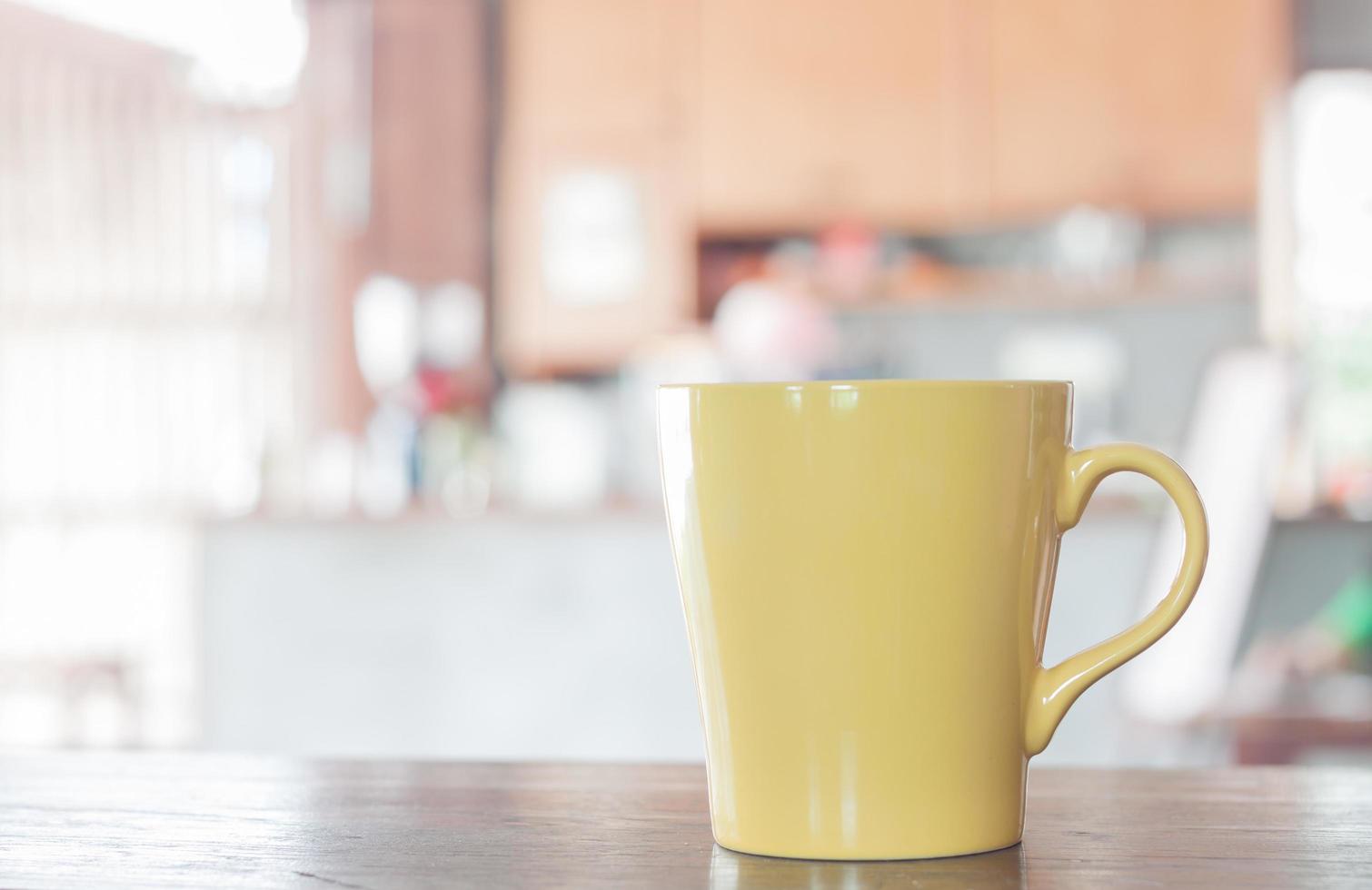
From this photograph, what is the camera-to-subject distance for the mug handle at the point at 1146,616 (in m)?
0.35

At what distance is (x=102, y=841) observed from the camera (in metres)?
0.34

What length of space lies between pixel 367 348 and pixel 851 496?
3.83 metres

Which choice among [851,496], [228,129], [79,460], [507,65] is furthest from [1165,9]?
[851,496]

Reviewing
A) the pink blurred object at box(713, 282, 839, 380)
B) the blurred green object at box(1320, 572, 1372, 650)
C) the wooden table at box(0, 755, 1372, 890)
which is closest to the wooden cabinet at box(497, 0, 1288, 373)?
the pink blurred object at box(713, 282, 839, 380)

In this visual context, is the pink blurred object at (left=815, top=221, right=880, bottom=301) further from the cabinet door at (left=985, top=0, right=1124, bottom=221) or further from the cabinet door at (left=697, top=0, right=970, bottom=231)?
the cabinet door at (left=985, top=0, right=1124, bottom=221)

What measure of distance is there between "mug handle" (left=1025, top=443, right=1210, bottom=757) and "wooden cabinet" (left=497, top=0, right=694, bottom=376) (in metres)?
3.80

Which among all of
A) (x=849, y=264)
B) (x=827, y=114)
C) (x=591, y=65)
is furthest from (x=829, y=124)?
(x=591, y=65)

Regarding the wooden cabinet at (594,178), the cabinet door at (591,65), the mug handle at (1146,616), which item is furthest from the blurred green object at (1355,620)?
the cabinet door at (591,65)

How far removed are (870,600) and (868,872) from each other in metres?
0.06

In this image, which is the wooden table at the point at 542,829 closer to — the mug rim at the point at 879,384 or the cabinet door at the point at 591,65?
the mug rim at the point at 879,384

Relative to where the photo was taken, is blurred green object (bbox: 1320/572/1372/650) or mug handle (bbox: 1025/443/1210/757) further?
blurred green object (bbox: 1320/572/1372/650)

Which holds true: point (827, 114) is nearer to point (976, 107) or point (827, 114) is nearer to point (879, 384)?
point (976, 107)

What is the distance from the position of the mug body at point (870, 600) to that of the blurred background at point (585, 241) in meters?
2.67

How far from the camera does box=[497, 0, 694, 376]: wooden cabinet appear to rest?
416 centimetres
